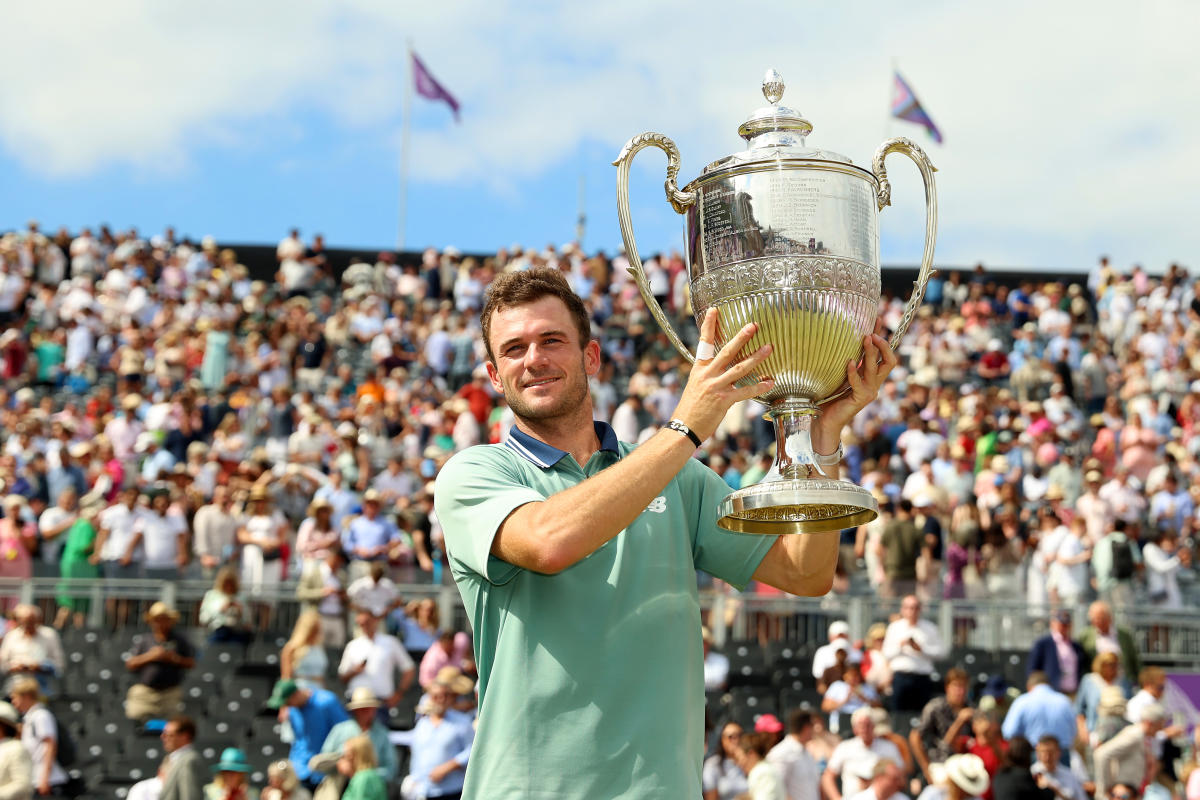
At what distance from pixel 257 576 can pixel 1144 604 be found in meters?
7.48

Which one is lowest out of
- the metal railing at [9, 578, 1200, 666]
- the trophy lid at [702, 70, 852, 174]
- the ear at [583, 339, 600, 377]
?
the metal railing at [9, 578, 1200, 666]

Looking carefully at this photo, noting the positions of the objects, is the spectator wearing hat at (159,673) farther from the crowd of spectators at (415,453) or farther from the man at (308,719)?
the man at (308,719)

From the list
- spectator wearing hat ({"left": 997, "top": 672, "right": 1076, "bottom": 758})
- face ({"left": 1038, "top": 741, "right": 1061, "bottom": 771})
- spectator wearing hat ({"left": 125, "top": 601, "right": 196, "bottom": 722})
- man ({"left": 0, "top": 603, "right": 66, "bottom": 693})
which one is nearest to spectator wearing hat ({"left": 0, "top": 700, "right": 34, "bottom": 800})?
spectator wearing hat ({"left": 125, "top": 601, "right": 196, "bottom": 722})

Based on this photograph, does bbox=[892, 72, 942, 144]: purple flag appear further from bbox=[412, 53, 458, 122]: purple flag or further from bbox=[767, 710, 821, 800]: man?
bbox=[767, 710, 821, 800]: man

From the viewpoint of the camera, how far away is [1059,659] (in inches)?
477

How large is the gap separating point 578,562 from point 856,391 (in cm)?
81

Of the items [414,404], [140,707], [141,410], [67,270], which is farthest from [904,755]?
[67,270]

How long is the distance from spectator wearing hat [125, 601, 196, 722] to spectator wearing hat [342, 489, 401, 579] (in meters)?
1.58

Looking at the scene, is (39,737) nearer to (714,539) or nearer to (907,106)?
(714,539)

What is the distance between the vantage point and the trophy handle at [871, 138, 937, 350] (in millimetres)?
3756

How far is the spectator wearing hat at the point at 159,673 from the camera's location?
1195 centimetres

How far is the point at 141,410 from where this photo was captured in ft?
58.4

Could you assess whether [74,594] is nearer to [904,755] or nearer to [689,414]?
[904,755]

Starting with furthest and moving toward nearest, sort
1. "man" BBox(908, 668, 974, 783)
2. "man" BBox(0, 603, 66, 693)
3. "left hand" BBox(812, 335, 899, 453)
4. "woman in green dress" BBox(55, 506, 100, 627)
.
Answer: "woman in green dress" BBox(55, 506, 100, 627), "man" BBox(0, 603, 66, 693), "man" BBox(908, 668, 974, 783), "left hand" BBox(812, 335, 899, 453)
